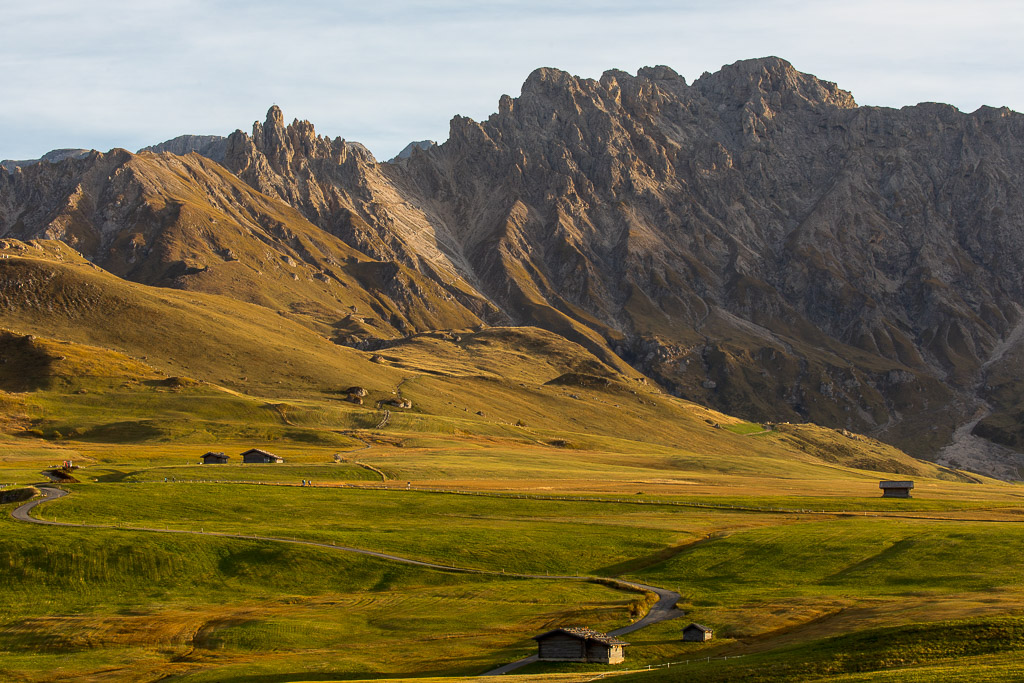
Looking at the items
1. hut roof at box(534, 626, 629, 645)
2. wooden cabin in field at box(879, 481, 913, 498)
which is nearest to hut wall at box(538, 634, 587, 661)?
hut roof at box(534, 626, 629, 645)

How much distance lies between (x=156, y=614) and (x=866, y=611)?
58208 millimetres

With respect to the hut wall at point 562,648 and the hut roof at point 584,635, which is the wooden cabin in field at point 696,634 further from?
the hut wall at point 562,648

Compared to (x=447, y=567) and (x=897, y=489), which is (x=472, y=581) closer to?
(x=447, y=567)

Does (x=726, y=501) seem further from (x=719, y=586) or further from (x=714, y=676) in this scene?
(x=714, y=676)

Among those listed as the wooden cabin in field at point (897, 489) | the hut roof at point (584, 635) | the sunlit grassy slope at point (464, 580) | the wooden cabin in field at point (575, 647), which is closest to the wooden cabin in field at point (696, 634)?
the sunlit grassy slope at point (464, 580)

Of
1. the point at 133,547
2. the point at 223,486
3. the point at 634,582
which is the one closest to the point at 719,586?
the point at 634,582

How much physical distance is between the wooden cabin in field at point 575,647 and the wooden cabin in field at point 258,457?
114 meters

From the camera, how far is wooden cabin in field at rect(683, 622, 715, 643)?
238ft

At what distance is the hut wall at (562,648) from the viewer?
67875mm

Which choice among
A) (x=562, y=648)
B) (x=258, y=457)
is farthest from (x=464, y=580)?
(x=258, y=457)

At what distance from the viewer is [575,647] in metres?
67.9

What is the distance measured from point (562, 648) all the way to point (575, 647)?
92cm

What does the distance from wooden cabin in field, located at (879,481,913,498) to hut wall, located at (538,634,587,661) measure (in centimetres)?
11080

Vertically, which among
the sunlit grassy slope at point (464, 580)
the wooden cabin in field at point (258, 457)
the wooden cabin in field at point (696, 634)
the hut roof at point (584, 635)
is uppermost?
the hut roof at point (584, 635)
